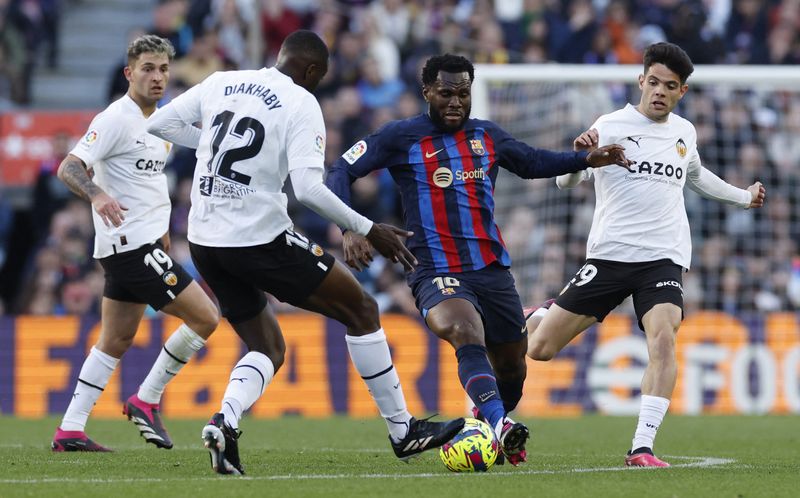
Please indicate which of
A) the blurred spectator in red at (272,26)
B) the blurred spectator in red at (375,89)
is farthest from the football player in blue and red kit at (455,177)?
the blurred spectator in red at (272,26)

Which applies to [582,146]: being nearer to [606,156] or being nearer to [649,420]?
[606,156]

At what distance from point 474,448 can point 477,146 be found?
183cm

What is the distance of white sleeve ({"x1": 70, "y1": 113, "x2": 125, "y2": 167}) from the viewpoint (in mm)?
8852

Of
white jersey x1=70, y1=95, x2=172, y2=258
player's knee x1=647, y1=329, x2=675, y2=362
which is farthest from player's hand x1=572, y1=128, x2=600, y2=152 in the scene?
white jersey x1=70, y1=95, x2=172, y2=258

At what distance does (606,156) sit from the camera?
27.0 ft

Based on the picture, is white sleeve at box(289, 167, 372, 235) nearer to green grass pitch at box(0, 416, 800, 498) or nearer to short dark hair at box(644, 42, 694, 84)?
green grass pitch at box(0, 416, 800, 498)

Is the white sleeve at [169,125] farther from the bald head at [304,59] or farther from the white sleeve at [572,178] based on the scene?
the white sleeve at [572,178]

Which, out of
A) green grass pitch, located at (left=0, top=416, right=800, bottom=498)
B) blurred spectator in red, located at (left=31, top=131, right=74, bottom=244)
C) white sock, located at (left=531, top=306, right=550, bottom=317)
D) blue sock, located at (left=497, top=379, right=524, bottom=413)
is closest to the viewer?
green grass pitch, located at (left=0, top=416, right=800, bottom=498)

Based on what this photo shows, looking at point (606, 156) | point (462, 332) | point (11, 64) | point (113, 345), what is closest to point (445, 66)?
point (606, 156)

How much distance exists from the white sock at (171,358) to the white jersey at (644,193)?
270 centimetres

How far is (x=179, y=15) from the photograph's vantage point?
63.8 feet

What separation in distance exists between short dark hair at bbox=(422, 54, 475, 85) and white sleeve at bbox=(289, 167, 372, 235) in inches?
49.5

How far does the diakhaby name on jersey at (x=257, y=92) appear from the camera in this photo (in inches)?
290

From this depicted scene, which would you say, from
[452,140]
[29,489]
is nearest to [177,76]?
[452,140]
